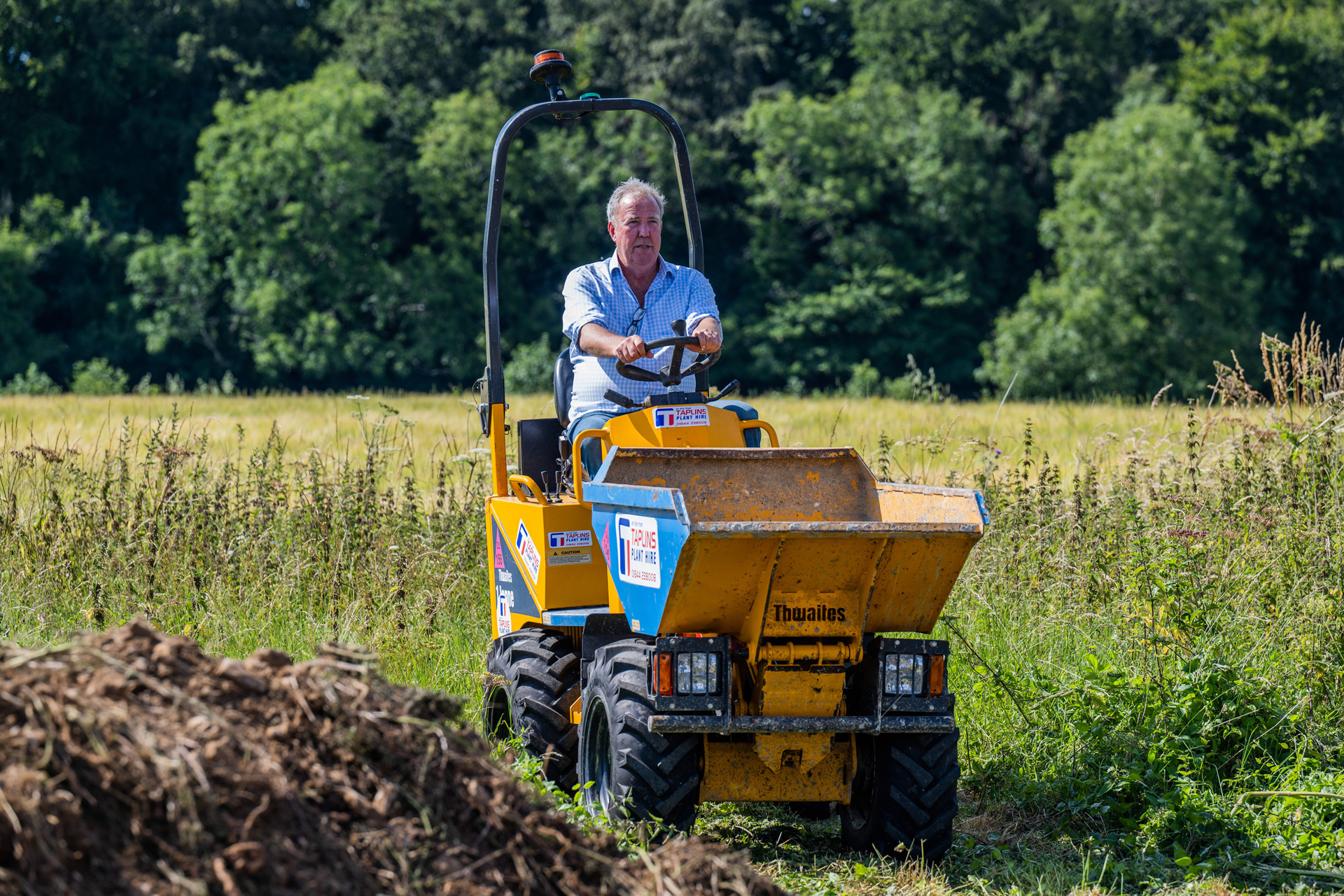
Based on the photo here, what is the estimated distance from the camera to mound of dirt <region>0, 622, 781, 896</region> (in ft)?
8.93

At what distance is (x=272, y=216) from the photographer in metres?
37.8

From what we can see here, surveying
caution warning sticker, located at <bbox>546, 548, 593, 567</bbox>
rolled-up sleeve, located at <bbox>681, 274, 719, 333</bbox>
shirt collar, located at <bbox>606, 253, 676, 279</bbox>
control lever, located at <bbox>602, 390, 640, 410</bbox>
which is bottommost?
caution warning sticker, located at <bbox>546, 548, 593, 567</bbox>

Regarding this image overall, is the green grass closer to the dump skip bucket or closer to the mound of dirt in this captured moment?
the dump skip bucket

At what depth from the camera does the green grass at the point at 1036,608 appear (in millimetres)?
4945

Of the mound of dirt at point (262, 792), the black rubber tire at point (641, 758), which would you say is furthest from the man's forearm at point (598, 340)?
the mound of dirt at point (262, 792)

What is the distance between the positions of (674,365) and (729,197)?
35880 mm

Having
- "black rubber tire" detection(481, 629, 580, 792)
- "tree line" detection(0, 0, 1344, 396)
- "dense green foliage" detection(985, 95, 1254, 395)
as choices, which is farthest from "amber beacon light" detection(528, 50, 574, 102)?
"dense green foliage" detection(985, 95, 1254, 395)

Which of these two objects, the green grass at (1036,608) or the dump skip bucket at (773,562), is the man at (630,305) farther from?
the green grass at (1036,608)

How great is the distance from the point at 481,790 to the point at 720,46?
119 ft

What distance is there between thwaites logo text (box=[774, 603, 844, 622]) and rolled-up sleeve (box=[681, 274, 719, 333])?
171 cm

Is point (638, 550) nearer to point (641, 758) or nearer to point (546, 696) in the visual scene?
point (641, 758)

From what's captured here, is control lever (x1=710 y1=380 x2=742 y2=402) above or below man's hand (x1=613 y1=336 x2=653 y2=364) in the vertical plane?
below

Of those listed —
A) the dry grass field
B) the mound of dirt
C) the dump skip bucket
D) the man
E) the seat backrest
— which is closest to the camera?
the mound of dirt

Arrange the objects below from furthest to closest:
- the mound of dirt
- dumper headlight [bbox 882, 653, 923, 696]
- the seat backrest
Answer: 1. the seat backrest
2. dumper headlight [bbox 882, 653, 923, 696]
3. the mound of dirt
